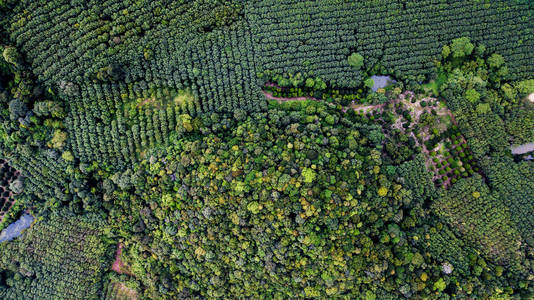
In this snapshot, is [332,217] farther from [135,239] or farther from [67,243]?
[67,243]

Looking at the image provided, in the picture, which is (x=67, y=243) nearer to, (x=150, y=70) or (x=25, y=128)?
(x=25, y=128)

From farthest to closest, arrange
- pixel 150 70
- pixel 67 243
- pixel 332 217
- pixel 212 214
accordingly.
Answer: pixel 67 243 → pixel 150 70 → pixel 212 214 → pixel 332 217

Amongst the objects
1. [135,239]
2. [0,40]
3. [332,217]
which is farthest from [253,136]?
[0,40]

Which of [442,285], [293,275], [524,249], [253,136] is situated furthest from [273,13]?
[524,249]

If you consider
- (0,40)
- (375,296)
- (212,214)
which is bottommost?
(375,296)

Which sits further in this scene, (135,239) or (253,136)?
(135,239)

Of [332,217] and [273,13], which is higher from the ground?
[273,13]

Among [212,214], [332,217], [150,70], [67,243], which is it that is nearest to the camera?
[332,217]
